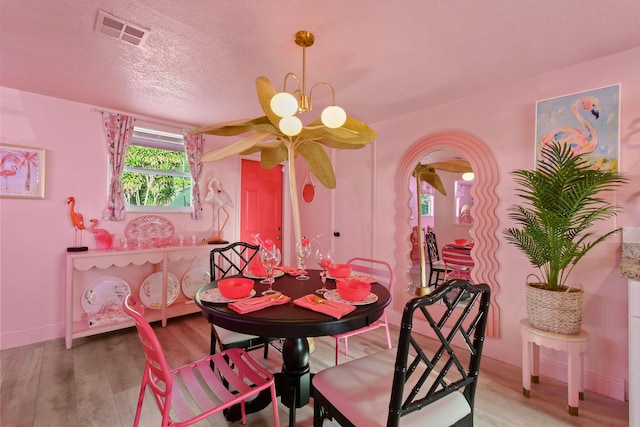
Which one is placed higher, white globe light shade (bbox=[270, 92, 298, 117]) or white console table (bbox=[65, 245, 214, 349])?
white globe light shade (bbox=[270, 92, 298, 117])

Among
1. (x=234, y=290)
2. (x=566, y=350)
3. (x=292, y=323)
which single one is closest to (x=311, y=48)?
(x=234, y=290)

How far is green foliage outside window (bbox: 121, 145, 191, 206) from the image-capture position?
336cm

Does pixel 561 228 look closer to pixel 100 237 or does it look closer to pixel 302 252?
pixel 302 252

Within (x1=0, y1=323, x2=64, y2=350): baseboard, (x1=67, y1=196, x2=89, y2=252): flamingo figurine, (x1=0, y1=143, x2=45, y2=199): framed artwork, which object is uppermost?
(x1=0, y1=143, x2=45, y2=199): framed artwork

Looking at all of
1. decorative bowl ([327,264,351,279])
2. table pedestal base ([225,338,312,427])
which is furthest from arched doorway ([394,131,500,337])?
table pedestal base ([225,338,312,427])

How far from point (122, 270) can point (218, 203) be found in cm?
129

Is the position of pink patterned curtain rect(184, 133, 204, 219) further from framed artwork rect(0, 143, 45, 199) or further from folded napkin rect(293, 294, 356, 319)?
folded napkin rect(293, 294, 356, 319)

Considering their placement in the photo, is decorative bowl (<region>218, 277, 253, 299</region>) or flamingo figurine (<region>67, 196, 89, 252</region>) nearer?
decorative bowl (<region>218, 277, 253, 299</region>)

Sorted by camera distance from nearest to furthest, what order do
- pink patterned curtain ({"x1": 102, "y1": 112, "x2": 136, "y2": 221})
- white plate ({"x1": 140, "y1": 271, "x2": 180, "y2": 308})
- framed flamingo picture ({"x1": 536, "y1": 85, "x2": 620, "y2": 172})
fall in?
framed flamingo picture ({"x1": 536, "y1": 85, "x2": 620, "y2": 172}) < pink patterned curtain ({"x1": 102, "y1": 112, "x2": 136, "y2": 221}) < white plate ({"x1": 140, "y1": 271, "x2": 180, "y2": 308})

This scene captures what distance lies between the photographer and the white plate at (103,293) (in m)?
2.92

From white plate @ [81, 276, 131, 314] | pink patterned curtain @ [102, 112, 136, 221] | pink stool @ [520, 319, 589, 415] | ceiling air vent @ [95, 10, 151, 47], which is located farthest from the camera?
pink patterned curtain @ [102, 112, 136, 221]

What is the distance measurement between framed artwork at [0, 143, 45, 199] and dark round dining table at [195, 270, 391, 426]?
235cm

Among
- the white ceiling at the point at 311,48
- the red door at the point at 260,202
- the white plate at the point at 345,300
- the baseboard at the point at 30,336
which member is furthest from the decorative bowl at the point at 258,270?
the baseboard at the point at 30,336

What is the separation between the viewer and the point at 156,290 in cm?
327
